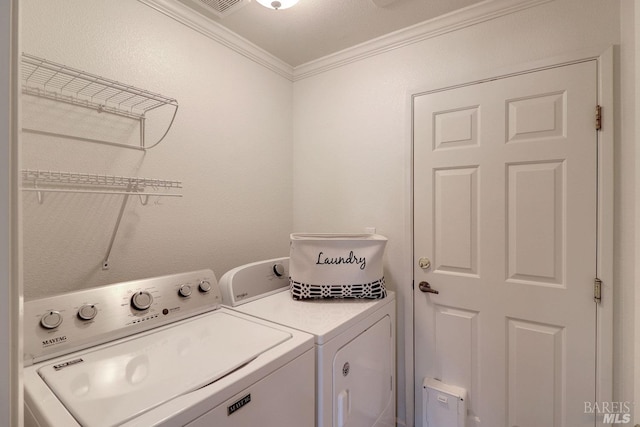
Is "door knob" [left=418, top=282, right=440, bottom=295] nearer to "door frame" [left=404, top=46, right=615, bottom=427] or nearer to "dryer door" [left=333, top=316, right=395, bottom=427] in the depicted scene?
"dryer door" [left=333, top=316, right=395, bottom=427]

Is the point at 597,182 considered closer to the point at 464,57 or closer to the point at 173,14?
the point at 464,57

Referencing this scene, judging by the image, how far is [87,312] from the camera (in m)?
1.05

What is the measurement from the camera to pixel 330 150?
2.18 meters

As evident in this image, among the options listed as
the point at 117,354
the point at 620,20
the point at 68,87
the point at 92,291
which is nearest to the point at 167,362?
the point at 117,354

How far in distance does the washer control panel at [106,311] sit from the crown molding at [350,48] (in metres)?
1.42

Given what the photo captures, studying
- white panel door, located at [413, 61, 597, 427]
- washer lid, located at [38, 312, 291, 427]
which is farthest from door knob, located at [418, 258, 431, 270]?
washer lid, located at [38, 312, 291, 427]

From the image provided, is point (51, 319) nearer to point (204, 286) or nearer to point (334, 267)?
point (204, 286)

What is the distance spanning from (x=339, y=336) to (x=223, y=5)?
1819 mm

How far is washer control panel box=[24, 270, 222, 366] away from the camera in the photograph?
959 mm

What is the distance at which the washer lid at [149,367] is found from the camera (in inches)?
29.2

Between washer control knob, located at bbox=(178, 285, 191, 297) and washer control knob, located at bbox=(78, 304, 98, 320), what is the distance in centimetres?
32

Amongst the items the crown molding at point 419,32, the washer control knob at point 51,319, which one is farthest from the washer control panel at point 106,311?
the crown molding at point 419,32

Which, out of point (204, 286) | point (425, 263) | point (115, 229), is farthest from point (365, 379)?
point (115, 229)
